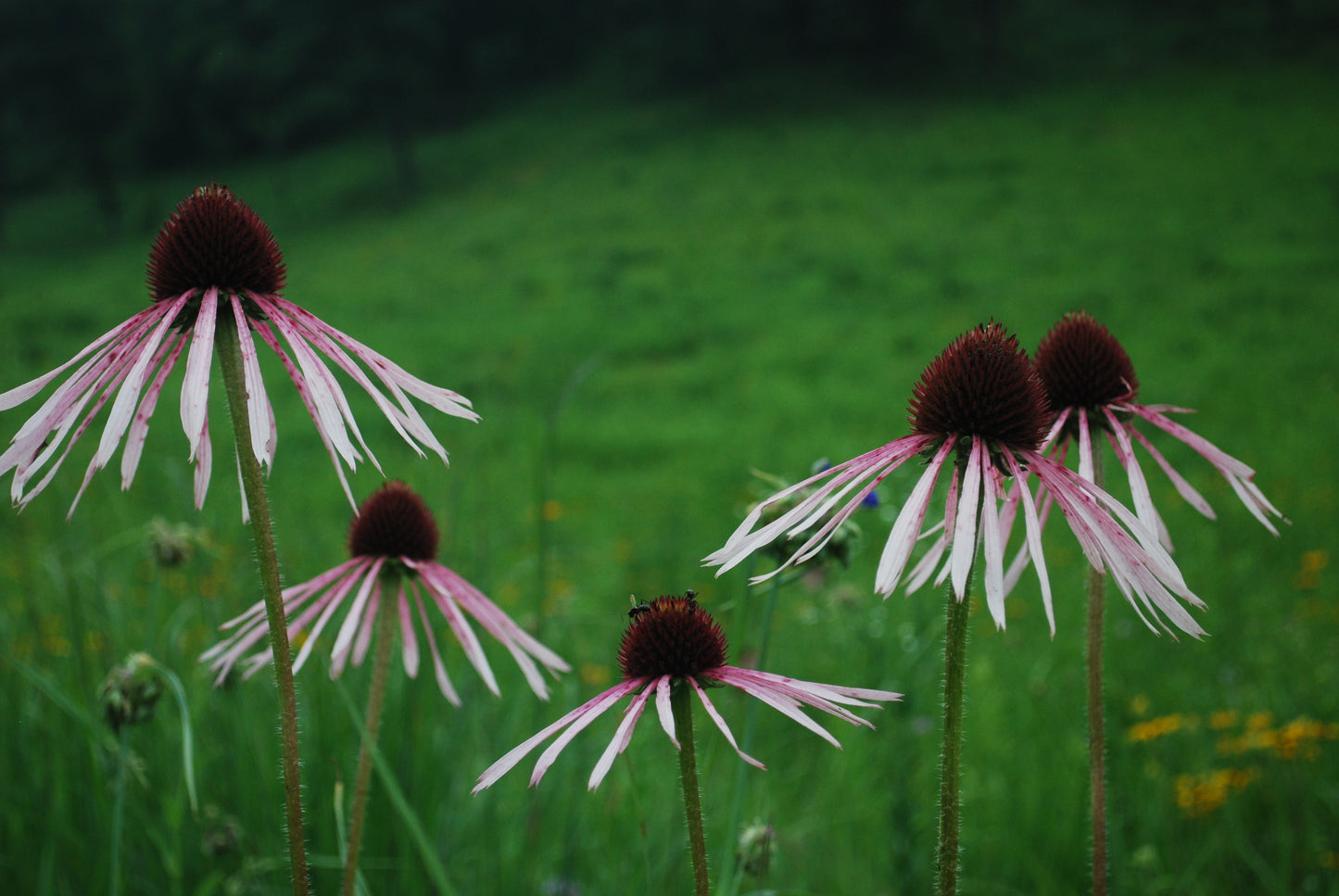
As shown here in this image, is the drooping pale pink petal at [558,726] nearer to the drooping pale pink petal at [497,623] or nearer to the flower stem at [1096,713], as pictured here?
the drooping pale pink petal at [497,623]

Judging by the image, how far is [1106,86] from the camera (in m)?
16.5

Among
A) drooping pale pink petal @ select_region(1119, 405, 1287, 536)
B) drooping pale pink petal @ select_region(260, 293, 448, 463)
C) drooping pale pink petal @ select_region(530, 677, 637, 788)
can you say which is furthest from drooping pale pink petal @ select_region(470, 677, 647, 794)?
drooping pale pink petal @ select_region(1119, 405, 1287, 536)

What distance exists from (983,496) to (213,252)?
0.71m

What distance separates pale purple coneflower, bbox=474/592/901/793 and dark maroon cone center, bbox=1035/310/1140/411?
47 centimetres

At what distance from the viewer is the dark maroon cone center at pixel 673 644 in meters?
0.86

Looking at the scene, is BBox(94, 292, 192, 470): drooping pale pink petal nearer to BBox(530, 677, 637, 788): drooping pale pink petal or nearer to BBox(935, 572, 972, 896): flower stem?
BBox(530, 677, 637, 788): drooping pale pink petal

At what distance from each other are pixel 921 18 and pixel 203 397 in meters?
22.4

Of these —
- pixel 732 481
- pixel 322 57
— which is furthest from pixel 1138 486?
pixel 322 57

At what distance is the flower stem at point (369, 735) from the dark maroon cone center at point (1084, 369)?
2.49 feet

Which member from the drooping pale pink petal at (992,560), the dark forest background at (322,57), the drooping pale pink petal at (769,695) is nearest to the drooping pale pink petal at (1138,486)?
the drooping pale pink petal at (992,560)

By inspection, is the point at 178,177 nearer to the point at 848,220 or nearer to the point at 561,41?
the point at 561,41

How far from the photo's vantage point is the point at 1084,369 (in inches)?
45.3

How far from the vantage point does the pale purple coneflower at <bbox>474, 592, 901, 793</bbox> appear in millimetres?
757

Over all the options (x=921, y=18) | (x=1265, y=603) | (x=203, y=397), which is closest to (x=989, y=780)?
(x=1265, y=603)
